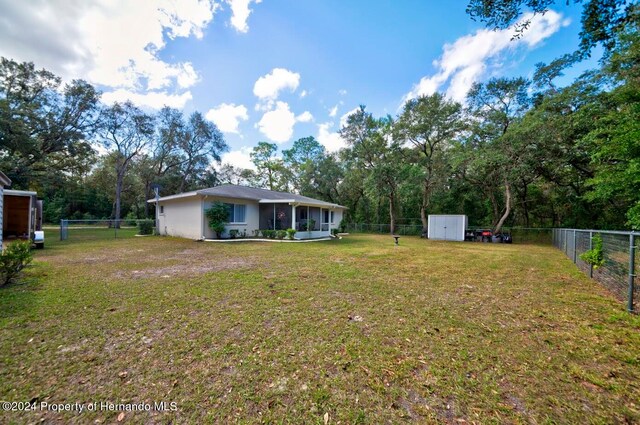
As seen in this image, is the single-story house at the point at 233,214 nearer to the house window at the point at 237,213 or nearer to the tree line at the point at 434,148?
the house window at the point at 237,213

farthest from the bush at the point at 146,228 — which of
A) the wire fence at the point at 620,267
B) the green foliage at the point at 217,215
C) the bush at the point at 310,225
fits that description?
the wire fence at the point at 620,267

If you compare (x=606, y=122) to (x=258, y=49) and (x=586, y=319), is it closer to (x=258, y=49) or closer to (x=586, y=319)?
(x=586, y=319)

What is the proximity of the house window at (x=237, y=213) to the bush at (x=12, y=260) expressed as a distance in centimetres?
873

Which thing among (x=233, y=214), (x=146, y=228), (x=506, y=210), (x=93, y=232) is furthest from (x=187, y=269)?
(x=506, y=210)

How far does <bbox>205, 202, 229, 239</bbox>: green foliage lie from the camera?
12557 millimetres

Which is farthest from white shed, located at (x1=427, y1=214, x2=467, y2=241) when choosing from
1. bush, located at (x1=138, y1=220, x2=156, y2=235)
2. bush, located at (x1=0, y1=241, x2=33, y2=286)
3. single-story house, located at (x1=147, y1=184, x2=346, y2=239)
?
bush, located at (x1=138, y1=220, x2=156, y2=235)

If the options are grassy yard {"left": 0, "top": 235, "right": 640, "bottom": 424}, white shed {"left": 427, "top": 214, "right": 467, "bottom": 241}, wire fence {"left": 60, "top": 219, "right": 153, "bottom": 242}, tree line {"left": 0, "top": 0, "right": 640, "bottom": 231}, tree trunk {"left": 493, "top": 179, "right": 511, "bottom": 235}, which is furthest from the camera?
white shed {"left": 427, "top": 214, "right": 467, "bottom": 241}

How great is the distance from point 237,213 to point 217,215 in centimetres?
162

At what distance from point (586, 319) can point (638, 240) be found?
182cm

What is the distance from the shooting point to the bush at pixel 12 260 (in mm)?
4559

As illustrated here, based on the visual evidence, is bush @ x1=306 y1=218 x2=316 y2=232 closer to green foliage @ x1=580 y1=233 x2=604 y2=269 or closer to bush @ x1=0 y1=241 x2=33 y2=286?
bush @ x1=0 y1=241 x2=33 y2=286

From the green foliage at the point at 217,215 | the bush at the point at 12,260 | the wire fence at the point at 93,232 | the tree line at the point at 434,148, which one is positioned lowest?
the wire fence at the point at 93,232

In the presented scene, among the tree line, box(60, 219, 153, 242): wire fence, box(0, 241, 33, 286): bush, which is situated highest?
the tree line

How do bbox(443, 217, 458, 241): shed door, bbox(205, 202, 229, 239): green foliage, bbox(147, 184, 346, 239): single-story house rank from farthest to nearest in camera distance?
bbox(443, 217, 458, 241): shed door < bbox(147, 184, 346, 239): single-story house < bbox(205, 202, 229, 239): green foliage
